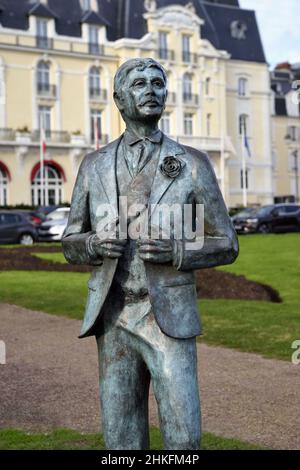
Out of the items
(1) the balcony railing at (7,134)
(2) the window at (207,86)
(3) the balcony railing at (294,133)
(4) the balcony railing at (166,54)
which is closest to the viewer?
(1) the balcony railing at (7,134)

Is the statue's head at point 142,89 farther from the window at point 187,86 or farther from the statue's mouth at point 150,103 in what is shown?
the window at point 187,86

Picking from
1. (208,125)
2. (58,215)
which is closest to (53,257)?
(58,215)

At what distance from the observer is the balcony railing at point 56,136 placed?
2015 inches

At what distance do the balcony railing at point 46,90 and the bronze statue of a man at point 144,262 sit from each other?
4953 cm

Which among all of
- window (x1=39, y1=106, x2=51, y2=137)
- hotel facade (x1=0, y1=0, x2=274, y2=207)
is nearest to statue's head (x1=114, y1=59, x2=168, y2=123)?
hotel facade (x1=0, y1=0, x2=274, y2=207)

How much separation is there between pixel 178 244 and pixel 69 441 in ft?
10.2

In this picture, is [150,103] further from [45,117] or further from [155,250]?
[45,117]

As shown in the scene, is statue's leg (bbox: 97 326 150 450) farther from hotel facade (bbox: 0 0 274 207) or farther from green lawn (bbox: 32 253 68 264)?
hotel facade (bbox: 0 0 274 207)

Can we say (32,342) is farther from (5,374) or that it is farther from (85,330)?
(85,330)

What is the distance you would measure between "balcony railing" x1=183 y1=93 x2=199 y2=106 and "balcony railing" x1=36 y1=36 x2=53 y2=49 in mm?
10584

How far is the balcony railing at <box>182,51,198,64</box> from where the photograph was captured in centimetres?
5797

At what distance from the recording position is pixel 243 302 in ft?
44.9

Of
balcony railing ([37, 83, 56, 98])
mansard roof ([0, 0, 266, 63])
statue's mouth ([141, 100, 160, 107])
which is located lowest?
statue's mouth ([141, 100, 160, 107])

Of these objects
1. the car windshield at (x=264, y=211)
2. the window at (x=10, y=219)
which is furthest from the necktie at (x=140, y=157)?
the car windshield at (x=264, y=211)
